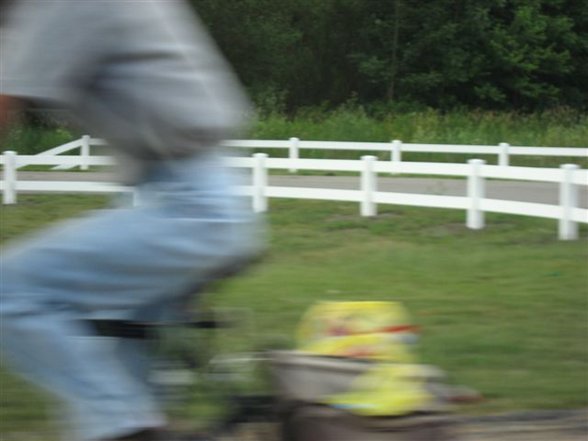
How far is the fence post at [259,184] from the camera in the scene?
17.7 metres

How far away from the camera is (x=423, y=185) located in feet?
70.9

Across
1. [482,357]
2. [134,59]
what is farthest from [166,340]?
[482,357]

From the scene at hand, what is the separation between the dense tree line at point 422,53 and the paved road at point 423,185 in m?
23.6

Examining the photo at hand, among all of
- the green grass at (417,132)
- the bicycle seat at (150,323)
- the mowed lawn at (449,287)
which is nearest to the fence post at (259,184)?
the mowed lawn at (449,287)

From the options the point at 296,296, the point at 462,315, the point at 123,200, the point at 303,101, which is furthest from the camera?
the point at 303,101

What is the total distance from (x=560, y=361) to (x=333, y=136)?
2870cm

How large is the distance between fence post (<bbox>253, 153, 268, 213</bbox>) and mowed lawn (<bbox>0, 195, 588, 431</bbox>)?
1.55 feet

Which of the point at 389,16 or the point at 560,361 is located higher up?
the point at 389,16

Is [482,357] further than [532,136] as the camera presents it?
No

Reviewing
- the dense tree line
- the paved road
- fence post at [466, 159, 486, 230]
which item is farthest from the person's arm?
the dense tree line

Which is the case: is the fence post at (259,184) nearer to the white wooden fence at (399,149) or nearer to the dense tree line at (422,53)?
the white wooden fence at (399,149)

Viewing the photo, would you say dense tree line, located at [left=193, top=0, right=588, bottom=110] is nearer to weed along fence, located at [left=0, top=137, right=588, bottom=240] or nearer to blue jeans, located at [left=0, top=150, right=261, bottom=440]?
weed along fence, located at [left=0, top=137, right=588, bottom=240]

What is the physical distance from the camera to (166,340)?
3311mm

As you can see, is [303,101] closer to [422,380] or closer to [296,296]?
[296,296]
